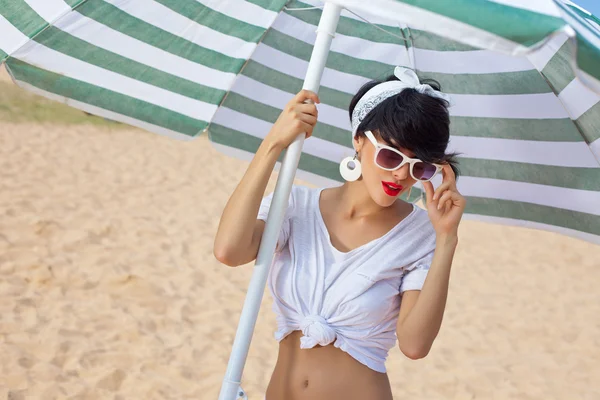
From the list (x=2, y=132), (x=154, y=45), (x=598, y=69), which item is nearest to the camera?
(x=598, y=69)

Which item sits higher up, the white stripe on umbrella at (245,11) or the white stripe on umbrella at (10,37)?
the white stripe on umbrella at (245,11)

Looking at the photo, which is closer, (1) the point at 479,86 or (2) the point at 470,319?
(1) the point at 479,86

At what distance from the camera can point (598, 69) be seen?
1.31 meters

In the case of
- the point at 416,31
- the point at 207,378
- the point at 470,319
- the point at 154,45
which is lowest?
the point at 207,378

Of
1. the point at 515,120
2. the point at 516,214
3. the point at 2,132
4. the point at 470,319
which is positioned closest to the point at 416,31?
the point at 515,120

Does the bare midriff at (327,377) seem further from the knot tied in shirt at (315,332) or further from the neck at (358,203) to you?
the neck at (358,203)

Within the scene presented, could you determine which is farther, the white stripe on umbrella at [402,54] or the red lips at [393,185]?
the white stripe on umbrella at [402,54]

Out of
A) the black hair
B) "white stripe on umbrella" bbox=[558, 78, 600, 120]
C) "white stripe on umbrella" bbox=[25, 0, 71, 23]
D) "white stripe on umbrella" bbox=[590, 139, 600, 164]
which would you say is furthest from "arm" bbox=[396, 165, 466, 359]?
"white stripe on umbrella" bbox=[25, 0, 71, 23]

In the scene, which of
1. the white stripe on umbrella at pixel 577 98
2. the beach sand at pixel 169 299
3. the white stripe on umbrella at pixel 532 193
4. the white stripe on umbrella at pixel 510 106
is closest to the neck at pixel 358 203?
the white stripe on umbrella at pixel 510 106

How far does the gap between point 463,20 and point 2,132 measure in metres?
11.1

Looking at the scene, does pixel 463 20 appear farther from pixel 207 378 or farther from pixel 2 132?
pixel 2 132

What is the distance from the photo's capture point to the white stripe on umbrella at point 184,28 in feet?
8.33

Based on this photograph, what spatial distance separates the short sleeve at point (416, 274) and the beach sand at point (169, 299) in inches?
137

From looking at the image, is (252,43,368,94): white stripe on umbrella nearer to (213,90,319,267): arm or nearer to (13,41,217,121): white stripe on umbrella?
(13,41,217,121): white stripe on umbrella
